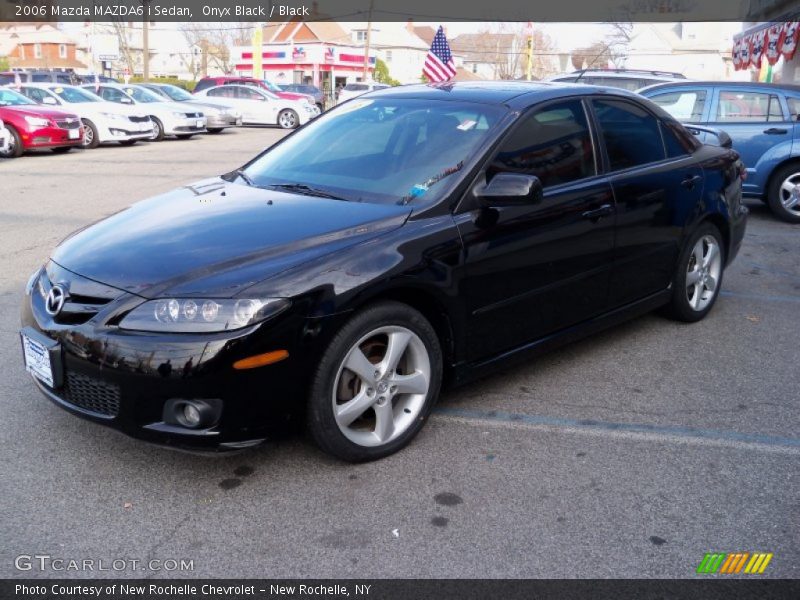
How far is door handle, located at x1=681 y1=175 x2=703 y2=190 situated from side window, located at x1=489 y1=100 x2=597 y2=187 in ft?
3.17

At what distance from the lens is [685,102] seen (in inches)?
396

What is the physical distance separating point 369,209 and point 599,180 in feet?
4.98

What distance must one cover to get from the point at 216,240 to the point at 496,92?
1893 mm

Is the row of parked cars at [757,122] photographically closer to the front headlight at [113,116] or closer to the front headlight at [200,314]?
the front headlight at [200,314]

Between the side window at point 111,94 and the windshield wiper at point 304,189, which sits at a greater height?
the windshield wiper at point 304,189

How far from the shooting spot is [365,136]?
4488 mm

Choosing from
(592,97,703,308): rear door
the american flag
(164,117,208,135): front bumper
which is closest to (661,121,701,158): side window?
(592,97,703,308): rear door

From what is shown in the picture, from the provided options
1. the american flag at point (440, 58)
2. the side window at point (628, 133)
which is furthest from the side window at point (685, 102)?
the american flag at point (440, 58)

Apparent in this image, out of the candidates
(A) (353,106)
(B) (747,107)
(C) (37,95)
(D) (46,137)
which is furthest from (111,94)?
(A) (353,106)

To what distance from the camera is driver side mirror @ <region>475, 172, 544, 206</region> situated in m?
3.74

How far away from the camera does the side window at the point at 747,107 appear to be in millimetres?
9773

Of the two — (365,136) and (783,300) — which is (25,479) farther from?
(783,300)

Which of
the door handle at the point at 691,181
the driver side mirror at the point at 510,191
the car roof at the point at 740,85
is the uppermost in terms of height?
the car roof at the point at 740,85

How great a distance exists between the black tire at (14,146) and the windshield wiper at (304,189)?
45.0 feet
